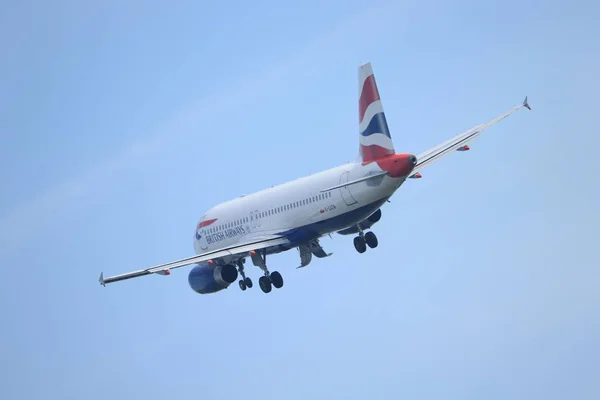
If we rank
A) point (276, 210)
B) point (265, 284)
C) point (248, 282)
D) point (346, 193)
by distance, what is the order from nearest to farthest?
point (346, 193) → point (265, 284) → point (276, 210) → point (248, 282)

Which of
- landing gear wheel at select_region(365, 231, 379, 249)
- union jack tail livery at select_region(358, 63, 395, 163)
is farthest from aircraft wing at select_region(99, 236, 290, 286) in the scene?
→ union jack tail livery at select_region(358, 63, 395, 163)

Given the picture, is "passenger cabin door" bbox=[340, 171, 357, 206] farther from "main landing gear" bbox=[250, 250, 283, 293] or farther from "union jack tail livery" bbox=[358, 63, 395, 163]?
"main landing gear" bbox=[250, 250, 283, 293]

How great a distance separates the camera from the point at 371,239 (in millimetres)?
91750

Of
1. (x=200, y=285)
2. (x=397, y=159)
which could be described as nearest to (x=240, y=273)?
(x=200, y=285)

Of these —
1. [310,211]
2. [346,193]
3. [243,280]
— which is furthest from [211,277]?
[346,193]

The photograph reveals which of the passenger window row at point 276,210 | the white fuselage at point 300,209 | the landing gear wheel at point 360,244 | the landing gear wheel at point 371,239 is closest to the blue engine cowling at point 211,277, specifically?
the white fuselage at point 300,209

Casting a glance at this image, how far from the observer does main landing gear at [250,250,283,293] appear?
92.6m

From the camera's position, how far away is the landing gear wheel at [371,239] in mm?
91750

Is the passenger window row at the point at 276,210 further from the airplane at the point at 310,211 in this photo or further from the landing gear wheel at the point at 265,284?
the landing gear wheel at the point at 265,284

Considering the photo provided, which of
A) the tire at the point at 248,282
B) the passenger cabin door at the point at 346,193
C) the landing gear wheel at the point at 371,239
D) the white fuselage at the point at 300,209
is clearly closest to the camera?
the white fuselage at the point at 300,209

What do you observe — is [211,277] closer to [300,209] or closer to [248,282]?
[248,282]

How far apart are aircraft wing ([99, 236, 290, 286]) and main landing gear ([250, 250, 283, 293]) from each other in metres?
0.81

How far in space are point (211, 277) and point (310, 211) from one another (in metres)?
9.32

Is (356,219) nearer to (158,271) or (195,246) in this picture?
(158,271)
